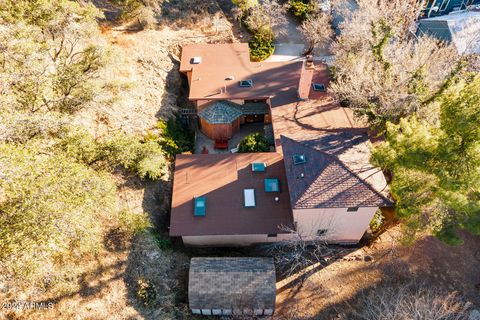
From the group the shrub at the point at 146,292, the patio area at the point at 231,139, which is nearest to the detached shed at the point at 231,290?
the shrub at the point at 146,292

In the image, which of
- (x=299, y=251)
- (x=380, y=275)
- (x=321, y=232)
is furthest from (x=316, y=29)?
(x=380, y=275)

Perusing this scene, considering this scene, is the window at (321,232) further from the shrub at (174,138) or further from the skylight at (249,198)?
the shrub at (174,138)

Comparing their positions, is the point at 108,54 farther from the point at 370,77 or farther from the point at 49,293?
the point at 370,77

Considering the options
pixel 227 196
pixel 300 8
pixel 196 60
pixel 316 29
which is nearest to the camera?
pixel 227 196

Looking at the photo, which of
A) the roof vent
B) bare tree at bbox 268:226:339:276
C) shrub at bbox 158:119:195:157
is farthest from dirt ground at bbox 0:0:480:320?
the roof vent

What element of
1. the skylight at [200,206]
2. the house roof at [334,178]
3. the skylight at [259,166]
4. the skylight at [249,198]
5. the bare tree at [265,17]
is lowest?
the skylight at [200,206]

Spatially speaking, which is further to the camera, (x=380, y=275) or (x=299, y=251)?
(x=299, y=251)

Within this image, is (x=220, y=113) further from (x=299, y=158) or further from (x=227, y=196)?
(x=299, y=158)
